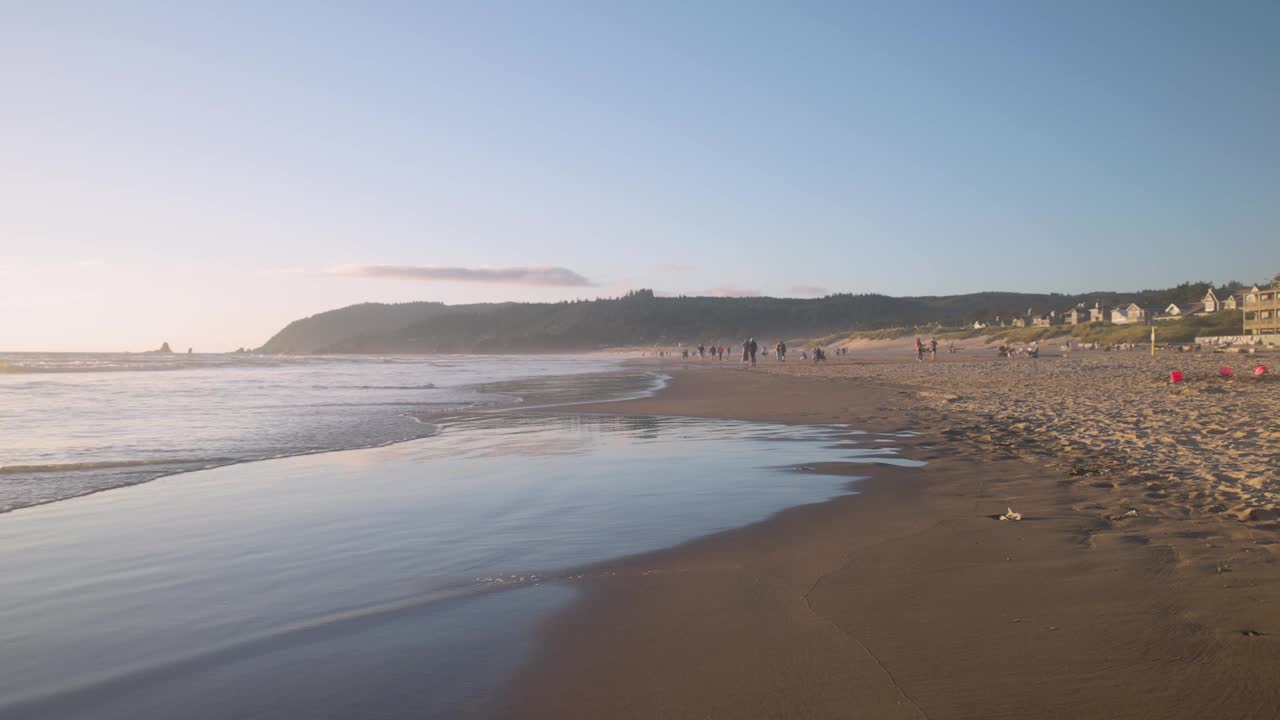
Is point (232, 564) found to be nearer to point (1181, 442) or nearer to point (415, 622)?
point (415, 622)

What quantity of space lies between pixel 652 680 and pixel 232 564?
145 inches

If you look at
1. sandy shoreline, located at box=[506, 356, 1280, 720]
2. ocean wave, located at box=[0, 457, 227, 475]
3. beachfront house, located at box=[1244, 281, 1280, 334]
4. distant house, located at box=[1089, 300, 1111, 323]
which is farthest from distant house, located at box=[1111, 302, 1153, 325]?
ocean wave, located at box=[0, 457, 227, 475]

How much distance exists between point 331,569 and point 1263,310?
71660 mm

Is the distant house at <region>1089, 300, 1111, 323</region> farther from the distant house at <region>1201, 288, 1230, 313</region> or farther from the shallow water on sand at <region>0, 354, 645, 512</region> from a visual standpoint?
the shallow water on sand at <region>0, 354, 645, 512</region>

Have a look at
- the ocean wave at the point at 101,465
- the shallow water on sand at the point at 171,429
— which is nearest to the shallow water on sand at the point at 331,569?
the ocean wave at the point at 101,465

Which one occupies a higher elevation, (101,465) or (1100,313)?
(1100,313)

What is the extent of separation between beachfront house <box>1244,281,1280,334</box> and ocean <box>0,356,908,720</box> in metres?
59.9

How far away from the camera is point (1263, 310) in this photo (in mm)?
56500

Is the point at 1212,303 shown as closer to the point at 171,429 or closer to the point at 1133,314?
the point at 1133,314

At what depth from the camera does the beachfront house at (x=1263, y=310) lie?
54.9 m

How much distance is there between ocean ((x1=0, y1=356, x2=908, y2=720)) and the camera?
3.42 metres

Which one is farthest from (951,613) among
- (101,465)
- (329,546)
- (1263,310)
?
(1263,310)

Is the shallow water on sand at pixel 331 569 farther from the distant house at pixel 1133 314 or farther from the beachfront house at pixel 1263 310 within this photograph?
the distant house at pixel 1133 314

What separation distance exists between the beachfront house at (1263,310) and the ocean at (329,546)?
59.9 m
